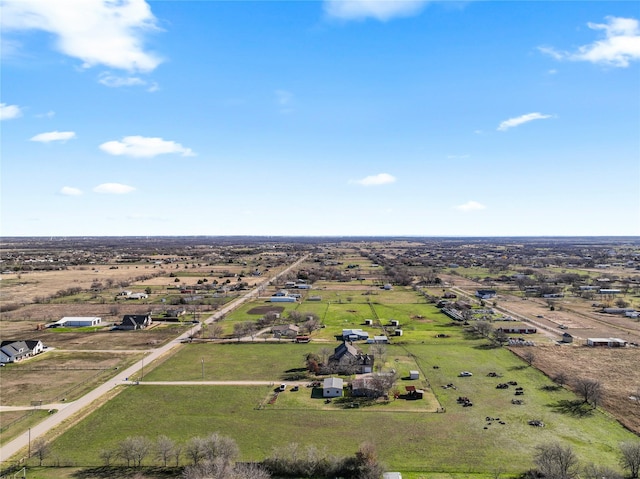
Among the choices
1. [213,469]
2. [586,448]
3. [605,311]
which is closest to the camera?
[213,469]

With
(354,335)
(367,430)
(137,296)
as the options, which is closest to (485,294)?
(354,335)

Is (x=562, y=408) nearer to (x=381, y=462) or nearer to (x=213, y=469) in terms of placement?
→ (x=381, y=462)

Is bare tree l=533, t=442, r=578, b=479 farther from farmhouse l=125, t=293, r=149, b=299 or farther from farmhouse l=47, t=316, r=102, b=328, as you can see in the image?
farmhouse l=125, t=293, r=149, b=299

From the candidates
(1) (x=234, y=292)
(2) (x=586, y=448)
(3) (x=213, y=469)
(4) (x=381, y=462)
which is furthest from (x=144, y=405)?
(1) (x=234, y=292)

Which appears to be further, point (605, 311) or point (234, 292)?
point (234, 292)

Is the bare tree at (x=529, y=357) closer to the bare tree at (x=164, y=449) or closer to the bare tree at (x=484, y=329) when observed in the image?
the bare tree at (x=484, y=329)

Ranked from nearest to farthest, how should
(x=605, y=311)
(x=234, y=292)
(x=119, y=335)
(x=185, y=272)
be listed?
1. (x=119, y=335)
2. (x=605, y=311)
3. (x=234, y=292)
4. (x=185, y=272)
